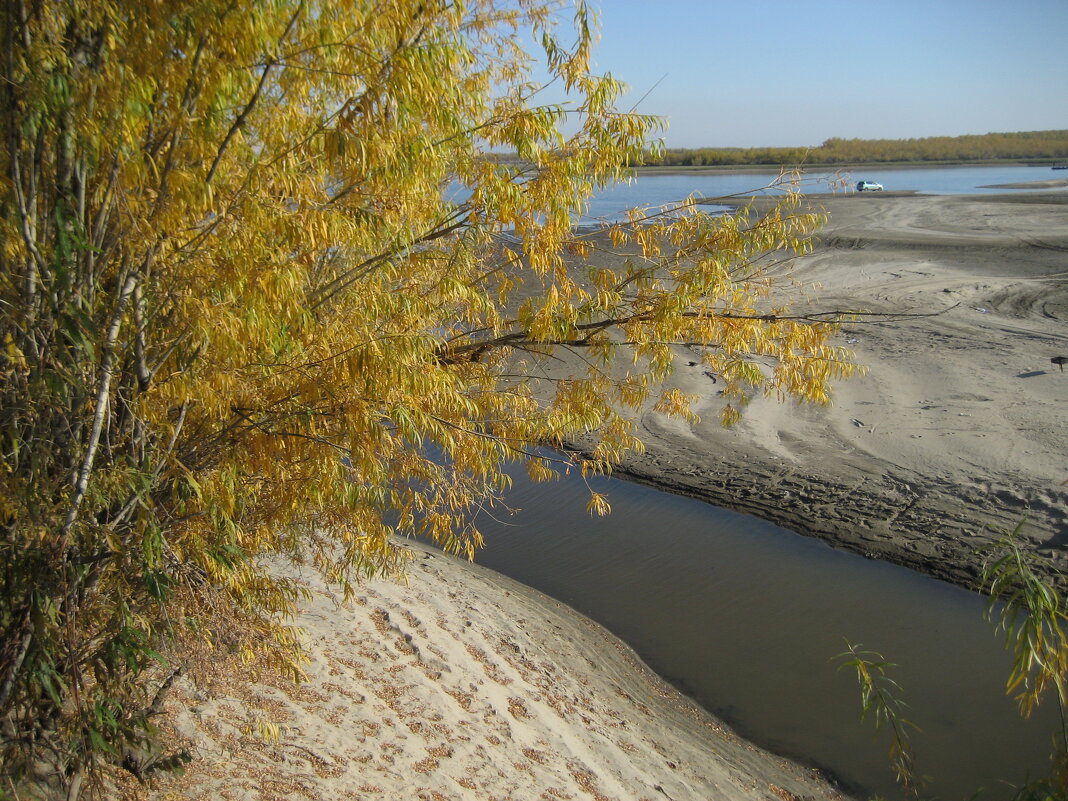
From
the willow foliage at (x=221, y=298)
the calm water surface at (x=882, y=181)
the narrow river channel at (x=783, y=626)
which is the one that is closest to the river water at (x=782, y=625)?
the narrow river channel at (x=783, y=626)

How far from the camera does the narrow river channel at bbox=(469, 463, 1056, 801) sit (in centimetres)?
763

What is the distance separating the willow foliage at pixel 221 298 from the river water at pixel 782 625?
1403mm

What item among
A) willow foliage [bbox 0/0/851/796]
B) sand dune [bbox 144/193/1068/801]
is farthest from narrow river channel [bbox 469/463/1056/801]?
willow foliage [bbox 0/0/851/796]

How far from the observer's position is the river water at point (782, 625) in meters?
7.63

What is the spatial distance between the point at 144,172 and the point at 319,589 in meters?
5.70

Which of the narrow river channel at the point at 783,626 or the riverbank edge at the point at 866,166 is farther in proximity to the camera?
the riverbank edge at the point at 866,166

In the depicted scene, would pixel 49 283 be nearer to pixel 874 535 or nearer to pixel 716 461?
pixel 874 535

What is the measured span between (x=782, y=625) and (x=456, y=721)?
4578 millimetres

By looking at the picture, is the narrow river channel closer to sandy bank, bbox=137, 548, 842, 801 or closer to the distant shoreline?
sandy bank, bbox=137, 548, 842, 801

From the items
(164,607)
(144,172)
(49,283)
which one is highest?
(144,172)

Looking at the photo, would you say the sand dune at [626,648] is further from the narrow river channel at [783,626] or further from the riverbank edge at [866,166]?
the riverbank edge at [866,166]

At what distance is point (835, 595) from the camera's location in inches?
396

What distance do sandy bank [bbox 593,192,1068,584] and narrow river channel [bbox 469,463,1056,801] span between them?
65cm

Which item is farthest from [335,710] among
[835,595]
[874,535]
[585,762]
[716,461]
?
[716,461]
